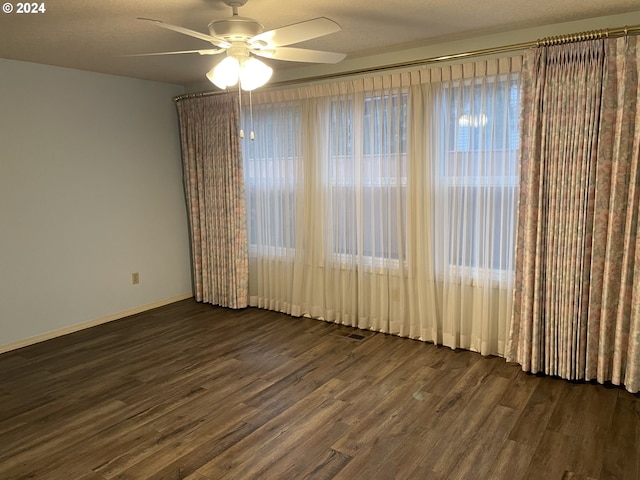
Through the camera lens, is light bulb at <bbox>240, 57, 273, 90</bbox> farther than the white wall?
No

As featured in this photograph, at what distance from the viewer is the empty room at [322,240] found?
2512 millimetres

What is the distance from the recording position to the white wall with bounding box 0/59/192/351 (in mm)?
3863

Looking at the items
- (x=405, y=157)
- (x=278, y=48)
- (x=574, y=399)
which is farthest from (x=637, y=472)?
(x=278, y=48)

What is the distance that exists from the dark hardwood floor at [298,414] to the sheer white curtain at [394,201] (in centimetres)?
38

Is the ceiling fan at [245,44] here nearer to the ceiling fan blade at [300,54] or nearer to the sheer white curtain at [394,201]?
the ceiling fan blade at [300,54]

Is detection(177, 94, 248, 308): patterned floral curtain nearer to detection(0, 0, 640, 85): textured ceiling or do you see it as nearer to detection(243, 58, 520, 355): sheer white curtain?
detection(243, 58, 520, 355): sheer white curtain

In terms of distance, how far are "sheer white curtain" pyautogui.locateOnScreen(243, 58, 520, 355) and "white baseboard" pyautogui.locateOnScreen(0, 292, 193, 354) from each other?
3.62 ft

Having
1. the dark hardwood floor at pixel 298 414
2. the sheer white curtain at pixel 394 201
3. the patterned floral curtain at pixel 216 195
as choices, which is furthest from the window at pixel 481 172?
the patterned floral curtain at pixel 216 195

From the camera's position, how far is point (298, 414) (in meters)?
2.77

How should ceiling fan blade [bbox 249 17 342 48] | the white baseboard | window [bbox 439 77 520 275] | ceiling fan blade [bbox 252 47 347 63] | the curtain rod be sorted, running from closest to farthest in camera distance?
1. ceiling fan blade [bbox 249 17 342 48]
2. ceiling fan blade [bbox 252 47 347 63]
3. the curtain rod
4. window [bbox 439 77 520 275]
5. the white baseboard

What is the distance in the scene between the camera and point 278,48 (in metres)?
2.62

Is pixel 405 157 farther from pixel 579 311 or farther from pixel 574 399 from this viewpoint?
pixel 574 399

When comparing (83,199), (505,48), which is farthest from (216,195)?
(505,48)

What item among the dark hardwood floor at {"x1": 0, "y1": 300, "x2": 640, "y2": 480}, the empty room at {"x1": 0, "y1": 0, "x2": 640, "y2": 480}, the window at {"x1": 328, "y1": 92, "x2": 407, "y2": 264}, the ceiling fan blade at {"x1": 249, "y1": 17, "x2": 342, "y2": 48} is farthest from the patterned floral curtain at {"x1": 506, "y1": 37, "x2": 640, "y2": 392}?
the ceiling fan blade at {"x1": 249, "y1": 17, "x2": 342, "y2": 48}
